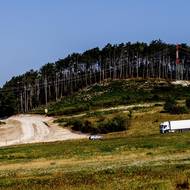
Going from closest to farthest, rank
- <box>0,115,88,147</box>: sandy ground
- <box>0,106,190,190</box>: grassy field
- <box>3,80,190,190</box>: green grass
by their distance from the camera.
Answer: <box>0,106,190,190</box>: grassy field → <box>3,80,190,190</box>: green grass → <box>0,115,88,147</box>: sandy ground

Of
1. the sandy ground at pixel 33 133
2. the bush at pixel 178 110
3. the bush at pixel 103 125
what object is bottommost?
the sandy ground at pixel 33 133

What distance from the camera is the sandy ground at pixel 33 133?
474 ft

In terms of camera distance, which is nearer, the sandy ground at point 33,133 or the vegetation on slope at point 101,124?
the vegetation on slope at point 101,124

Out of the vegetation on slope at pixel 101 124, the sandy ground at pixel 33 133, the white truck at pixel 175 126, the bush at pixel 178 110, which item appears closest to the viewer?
the white truck at pixel 175 126

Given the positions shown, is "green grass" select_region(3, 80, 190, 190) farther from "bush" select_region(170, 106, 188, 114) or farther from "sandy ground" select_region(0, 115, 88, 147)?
"bush" select_region(170, 106, 188, 114)

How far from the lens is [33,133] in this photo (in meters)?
163

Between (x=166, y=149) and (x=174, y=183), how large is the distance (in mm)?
36242

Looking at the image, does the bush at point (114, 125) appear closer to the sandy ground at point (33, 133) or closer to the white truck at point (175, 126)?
the sandy ground at point (33, 133)

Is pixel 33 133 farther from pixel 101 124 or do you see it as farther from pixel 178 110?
pixel 178 110

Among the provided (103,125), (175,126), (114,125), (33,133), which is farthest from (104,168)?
(33,133)

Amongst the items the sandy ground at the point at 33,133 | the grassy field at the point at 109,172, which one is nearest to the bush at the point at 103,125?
the sandy ground at the point at 33,133

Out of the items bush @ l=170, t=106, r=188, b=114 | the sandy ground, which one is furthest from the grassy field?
bush @ l=170, t=106, r=188, b=114

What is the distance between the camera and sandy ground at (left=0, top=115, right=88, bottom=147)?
144m

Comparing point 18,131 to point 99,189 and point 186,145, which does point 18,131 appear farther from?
point 99,189
